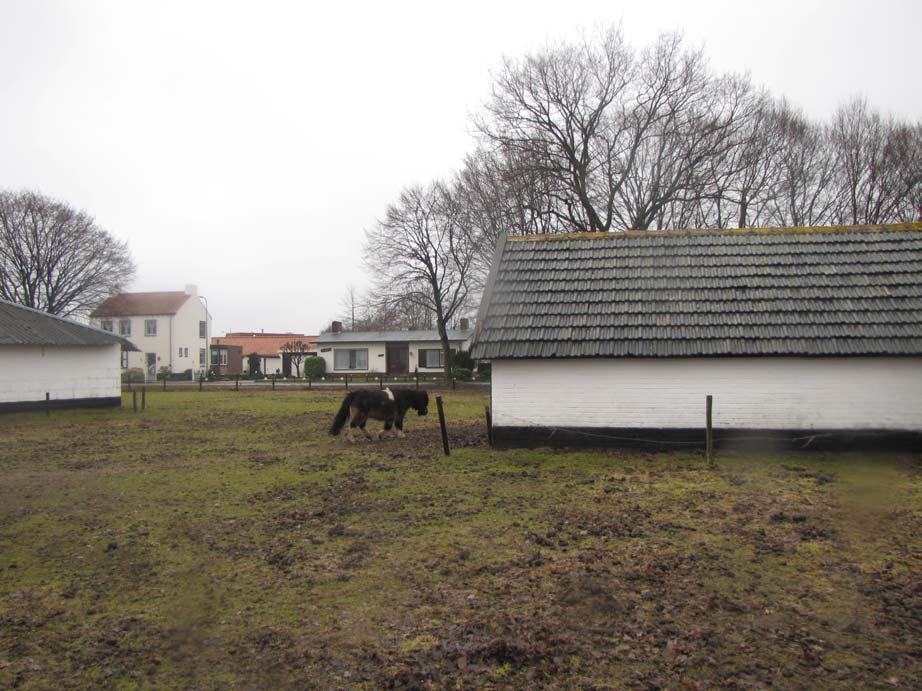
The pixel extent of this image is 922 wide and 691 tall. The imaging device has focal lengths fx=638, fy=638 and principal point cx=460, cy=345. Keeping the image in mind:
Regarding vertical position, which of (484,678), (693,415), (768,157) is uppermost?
(768,157)

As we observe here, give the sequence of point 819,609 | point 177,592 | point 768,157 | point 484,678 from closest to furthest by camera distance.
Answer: point 484,678 < point 819,609 < point 177,592 < point 768,157

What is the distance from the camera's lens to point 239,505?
8.70 m

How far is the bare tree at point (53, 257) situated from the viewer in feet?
150

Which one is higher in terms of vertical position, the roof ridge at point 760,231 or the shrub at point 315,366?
the roof ridge at point 760,231

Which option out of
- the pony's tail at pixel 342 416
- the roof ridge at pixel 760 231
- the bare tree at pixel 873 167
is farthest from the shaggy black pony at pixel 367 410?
the bare tree at pixel 873 167

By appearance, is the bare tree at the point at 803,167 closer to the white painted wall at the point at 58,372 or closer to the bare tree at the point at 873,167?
the bare tree at the point at 873,167

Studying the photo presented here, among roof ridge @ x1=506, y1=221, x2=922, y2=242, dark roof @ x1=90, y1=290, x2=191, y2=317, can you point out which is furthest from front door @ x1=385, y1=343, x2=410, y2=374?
roof ridge @ x1=506, y1=221, x2=922, y2=242

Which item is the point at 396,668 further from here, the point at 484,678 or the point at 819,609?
the point at 819,609

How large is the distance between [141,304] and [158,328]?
12.1 feet

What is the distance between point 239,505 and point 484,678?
5501mm

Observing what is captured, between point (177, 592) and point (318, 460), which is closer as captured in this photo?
point (177, 592)

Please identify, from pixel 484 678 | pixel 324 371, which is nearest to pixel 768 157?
pixel 484 678

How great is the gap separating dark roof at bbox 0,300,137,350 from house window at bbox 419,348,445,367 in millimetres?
25520

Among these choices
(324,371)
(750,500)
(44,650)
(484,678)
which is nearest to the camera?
(484,678)
